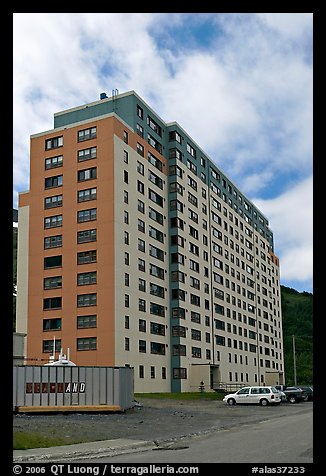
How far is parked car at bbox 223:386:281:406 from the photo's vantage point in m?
44.3

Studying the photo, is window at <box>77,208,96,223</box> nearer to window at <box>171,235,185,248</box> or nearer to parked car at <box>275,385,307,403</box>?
window at <box>171,235,185,248</box>

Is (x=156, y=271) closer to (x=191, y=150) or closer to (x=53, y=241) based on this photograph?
(x=53, y=241)

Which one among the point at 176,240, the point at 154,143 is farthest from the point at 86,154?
the point at 176,240

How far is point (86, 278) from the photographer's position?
5950cm

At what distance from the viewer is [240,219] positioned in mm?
99062

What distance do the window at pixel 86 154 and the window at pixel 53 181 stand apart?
299 cm

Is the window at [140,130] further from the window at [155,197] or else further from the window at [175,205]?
the window at [175,205]

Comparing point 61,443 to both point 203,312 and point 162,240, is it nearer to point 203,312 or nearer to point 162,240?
point 162,240

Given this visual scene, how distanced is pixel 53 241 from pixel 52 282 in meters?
4.36

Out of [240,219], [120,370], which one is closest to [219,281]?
[240,219]

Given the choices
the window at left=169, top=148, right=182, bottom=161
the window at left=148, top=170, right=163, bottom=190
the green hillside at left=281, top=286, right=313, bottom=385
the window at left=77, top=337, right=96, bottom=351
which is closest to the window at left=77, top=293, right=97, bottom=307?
the window at left=77, top=337, right=96, bottom=351

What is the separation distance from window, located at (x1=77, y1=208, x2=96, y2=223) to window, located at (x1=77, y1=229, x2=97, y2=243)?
1245mm

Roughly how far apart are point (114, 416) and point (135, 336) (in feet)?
106

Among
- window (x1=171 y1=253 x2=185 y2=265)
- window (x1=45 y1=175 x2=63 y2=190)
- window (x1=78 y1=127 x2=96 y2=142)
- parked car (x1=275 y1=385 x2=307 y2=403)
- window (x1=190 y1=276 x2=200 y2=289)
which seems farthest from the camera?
window (x1=190 y1=276 x2=200 y2=289)
